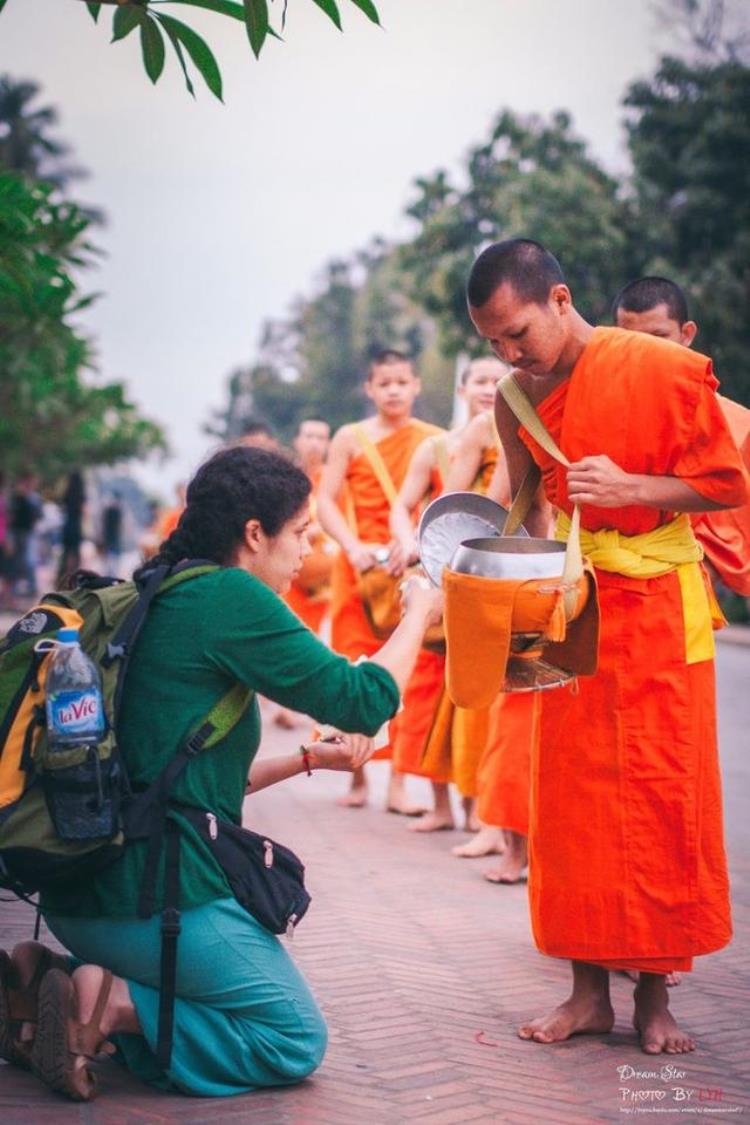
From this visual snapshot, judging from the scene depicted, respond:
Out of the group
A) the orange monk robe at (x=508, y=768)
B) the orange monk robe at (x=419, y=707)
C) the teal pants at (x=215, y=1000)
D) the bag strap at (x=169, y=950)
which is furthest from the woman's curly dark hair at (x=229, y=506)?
the orange monk robe at (x=419, y=707)

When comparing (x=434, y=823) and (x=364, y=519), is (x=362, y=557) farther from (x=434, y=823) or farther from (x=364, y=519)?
(x=434, y=823)

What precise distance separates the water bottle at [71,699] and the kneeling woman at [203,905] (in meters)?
0.21

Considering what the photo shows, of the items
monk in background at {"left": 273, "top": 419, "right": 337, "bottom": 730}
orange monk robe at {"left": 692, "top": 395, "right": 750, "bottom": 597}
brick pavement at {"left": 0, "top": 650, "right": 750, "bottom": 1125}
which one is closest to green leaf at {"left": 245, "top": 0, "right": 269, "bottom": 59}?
brick pavement at {"left": 0, "top": 650, "right": 750, "bottom": 1125}

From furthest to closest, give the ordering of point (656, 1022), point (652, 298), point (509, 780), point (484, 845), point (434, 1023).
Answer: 1. point (484, 845)
2. point (509, 780)
3. point (652, 298)
4. point (434, 1023)
5. point (656, 1022)

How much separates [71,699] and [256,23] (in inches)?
54.2

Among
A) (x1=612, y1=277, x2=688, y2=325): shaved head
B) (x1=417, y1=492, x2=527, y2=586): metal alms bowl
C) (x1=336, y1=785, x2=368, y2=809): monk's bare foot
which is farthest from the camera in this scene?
(x1=336, y1=785, x2=368, y2=809): monk's bare foot

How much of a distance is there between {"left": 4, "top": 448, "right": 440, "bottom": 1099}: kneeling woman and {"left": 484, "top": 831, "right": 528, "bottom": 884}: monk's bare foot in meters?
2.51

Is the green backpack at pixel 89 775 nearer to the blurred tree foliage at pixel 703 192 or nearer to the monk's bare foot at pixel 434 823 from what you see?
the monk's bare foot at pixel 434 823

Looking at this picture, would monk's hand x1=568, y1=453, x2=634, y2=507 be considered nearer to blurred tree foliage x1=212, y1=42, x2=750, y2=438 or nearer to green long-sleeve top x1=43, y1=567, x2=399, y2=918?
green long-sleeve top x1=43, y1=567, x2=399, y2=918

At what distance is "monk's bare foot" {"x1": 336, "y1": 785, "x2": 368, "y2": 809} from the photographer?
7.68 m

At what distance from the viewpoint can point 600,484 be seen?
12.3 ft

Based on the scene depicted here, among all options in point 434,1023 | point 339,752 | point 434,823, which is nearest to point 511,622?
point 339,752

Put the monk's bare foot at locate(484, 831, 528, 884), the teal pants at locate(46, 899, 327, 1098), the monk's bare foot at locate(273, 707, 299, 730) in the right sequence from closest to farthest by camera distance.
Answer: the teal pants at locate(46, 899, 327, 1098)
the monk's bare foot at locate(484, 831, 528, 884)
the monk's bare foot at locate(273, 707, 299, 730)

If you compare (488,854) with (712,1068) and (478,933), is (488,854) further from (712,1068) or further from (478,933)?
(712,1068)
